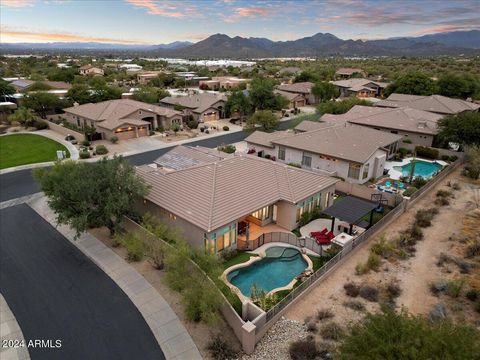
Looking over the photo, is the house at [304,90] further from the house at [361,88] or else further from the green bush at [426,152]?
the green bush at [426,152]

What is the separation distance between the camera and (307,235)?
26578 millimetres

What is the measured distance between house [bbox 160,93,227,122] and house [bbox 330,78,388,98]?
44.5 meters

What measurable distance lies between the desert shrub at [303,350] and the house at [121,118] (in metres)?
45.3

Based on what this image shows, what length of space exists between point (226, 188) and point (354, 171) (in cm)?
1776

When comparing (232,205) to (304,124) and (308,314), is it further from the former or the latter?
(304,124)

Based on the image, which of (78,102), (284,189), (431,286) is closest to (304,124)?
(284,189)

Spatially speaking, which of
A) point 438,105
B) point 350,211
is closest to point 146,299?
point 350,211

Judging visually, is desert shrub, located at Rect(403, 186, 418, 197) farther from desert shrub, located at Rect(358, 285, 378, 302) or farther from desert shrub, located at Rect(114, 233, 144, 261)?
desert shrub, located at Rect(114, 233, 144, 261)

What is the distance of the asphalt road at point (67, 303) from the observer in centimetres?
1600

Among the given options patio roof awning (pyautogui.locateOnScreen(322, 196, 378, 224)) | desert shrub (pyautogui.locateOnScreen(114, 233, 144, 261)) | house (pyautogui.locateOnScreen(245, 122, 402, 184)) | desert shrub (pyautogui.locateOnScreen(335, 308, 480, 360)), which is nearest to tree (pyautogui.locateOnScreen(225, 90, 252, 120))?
house (pyautogui.locateOnScreen(245, 122, 402, 184))

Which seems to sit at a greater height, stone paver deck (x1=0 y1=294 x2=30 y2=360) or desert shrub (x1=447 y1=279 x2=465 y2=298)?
desert shrub (x1=447 y1=279 x2=465 y2=298)

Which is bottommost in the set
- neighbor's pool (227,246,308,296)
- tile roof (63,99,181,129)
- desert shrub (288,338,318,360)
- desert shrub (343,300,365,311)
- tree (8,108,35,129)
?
neighbor's pool (227,246,308,296)

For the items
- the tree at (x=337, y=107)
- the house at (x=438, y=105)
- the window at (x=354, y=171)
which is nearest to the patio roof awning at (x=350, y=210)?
the window at (x=354, y=171)

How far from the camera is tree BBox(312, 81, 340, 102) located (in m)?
86.6
